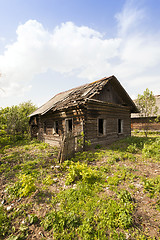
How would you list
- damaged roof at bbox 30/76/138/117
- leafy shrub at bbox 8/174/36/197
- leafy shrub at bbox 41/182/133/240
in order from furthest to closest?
damaged roof at bbox 30/76/138/117
leafy shrub at bbox 8/174/36/197
leafy shrub at bbox 41/182/133/240

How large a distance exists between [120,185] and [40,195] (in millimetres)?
2900

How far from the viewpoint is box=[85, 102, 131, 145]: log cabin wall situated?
921 cm

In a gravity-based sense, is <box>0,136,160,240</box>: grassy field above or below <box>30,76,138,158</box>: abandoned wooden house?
below

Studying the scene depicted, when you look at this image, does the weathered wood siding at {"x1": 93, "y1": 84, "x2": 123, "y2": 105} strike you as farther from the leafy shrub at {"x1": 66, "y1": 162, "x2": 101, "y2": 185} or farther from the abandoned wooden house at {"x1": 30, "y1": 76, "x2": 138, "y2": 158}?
the leafy shrub at {"x1": 66, "y1": 162, "x2": 101, "y2": 185}

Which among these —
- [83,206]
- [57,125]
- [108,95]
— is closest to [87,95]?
[108,95]

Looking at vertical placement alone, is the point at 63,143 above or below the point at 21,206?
above

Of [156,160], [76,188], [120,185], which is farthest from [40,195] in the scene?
[156,160]

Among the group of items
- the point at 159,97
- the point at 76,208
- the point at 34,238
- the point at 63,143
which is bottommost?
the point at 34,238

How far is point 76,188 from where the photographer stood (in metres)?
4.19

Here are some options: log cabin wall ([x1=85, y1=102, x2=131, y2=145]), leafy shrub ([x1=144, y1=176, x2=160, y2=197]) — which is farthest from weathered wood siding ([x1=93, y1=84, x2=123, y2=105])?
leafy shrub ([x1=144, y1=176, x2=160, y2=197])

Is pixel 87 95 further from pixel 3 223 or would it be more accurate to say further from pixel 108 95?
pixel 3 223

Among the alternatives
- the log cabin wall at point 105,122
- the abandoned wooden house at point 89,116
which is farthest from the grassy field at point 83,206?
the log cabin wall at point 105,122

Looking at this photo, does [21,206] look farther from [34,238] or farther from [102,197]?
[102,197]

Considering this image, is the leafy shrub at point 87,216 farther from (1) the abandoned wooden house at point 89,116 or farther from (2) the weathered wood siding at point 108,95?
(2) the weathered wood siding at point 108,95
